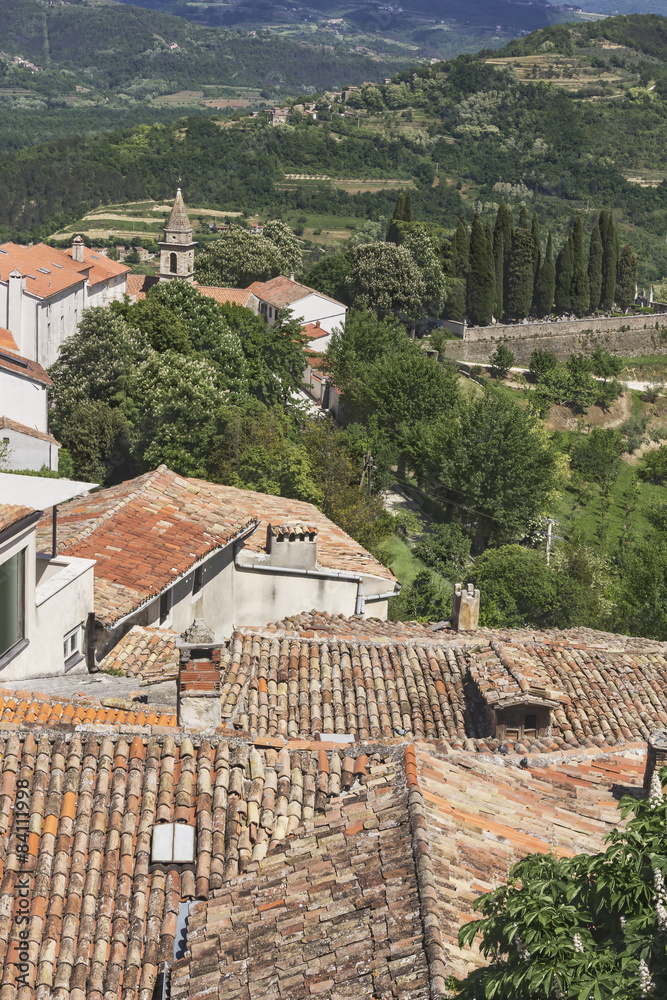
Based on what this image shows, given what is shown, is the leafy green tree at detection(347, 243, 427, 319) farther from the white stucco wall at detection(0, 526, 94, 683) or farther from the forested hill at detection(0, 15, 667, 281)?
the forested hill at detection(0, 15, 667, 281)

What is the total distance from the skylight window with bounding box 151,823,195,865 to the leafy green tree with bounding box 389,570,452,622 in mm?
19371

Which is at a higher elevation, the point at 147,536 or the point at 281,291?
the point at 147,536

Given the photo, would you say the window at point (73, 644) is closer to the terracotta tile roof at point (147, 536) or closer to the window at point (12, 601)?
the terracotta tile roof at point (147, 536)

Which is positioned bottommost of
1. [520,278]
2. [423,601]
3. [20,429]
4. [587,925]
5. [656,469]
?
[656,469]

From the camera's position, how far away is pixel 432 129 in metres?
170

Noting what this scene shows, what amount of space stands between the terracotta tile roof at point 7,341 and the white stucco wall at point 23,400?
2.93 m

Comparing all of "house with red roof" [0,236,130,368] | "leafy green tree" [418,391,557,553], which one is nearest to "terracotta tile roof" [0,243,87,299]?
"house with red roof" [0,236,130,368]

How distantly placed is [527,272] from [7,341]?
40.3m

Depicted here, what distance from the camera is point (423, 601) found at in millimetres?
30797

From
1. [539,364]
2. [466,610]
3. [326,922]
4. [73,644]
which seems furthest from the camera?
[539,364]

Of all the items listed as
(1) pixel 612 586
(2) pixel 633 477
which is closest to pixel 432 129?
(2) pixel 633 477

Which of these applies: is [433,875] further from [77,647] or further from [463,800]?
[77,647]

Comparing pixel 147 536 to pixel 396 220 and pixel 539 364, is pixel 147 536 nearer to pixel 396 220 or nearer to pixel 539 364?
pixel 539 364

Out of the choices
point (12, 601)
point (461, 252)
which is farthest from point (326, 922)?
point (461, 252)
